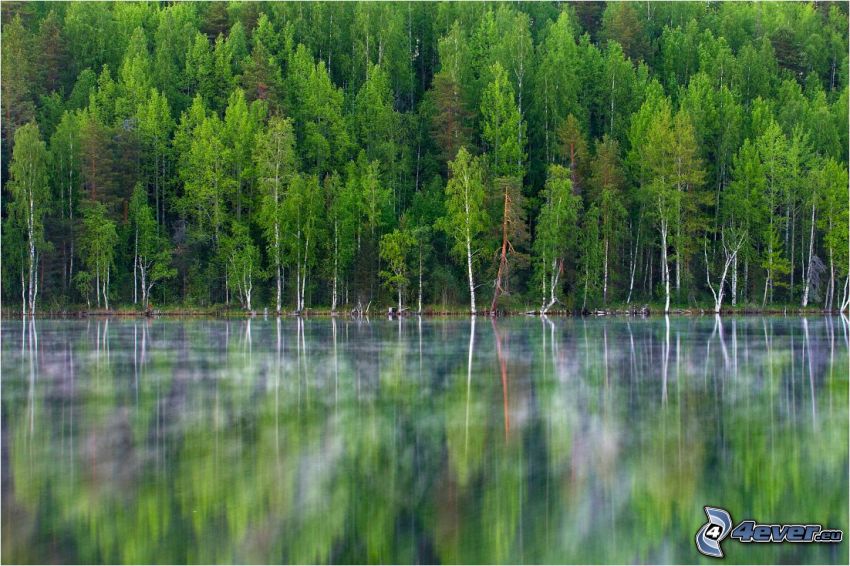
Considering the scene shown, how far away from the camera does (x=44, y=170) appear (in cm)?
6300

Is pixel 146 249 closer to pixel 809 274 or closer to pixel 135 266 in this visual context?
pixel 135 266

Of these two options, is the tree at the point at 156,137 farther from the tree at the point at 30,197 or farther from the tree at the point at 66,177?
the tree at the point at 30,197

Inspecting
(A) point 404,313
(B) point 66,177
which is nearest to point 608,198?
(A) point 404,313

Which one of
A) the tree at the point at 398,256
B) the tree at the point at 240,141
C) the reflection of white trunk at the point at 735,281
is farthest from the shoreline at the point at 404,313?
the tree at the point at 240,141

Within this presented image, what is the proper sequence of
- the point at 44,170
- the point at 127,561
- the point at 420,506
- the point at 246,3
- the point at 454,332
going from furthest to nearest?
1. the point at 246,3
2. the point at 44,170
3. the point at 454,332
4. the point at 420,506
5. the point at 127,561

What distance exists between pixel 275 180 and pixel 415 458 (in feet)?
167

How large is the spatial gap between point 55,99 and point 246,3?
18278 millimetres

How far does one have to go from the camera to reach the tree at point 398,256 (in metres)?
63.3

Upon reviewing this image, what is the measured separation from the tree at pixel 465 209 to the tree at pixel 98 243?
65.1 ft

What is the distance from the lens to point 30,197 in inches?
2447

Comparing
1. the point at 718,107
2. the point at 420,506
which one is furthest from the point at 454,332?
the point at 718,107

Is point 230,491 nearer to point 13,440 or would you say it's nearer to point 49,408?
point 13,440

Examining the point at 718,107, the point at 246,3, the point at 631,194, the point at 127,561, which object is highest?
the point at 246,3

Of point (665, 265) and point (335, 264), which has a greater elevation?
point (335, 264)
